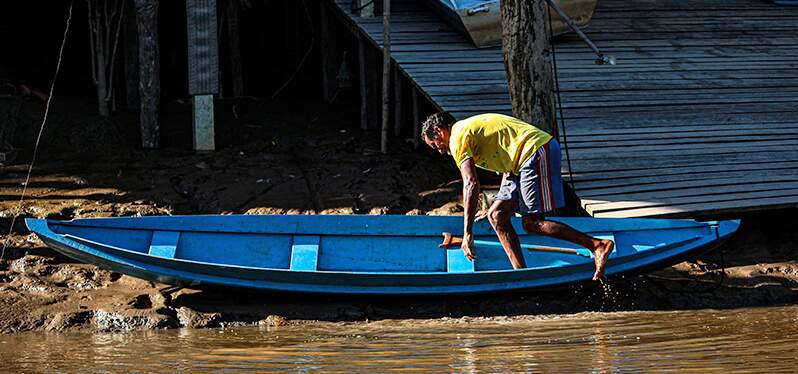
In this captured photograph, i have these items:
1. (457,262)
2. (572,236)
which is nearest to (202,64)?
(457,262)

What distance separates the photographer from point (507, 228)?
836 cm

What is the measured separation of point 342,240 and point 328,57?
205 inches

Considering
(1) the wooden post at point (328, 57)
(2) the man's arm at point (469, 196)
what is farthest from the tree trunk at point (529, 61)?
(1) the wooden post at point (328, 57)

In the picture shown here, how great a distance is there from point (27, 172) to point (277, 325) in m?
3.92

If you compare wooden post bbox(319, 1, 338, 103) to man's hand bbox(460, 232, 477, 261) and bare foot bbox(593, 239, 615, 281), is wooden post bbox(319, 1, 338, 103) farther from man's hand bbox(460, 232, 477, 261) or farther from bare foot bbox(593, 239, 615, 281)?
bare foot bbox(593, 239, 615, 281)

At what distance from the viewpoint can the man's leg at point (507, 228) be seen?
8297 millimetres

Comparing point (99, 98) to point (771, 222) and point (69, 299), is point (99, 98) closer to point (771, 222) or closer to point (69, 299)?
point (69, 299)

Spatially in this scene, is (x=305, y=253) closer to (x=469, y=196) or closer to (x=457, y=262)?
(x=457, y=262)

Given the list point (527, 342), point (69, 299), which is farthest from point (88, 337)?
point (527, 342)

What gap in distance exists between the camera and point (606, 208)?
30.4ft

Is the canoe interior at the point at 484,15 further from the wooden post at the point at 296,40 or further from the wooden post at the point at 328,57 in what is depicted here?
the wooden post at the point at 296,40

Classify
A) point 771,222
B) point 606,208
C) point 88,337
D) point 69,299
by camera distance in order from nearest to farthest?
1. point 88,337
2. point 69,299
3. point 606,208
4. point 771,222

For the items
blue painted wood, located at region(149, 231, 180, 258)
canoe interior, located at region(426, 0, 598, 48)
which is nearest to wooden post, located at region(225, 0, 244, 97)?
canoe interior, located at region(426, 0, 598, 48)

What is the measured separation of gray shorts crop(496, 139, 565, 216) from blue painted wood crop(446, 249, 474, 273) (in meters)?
0.76
